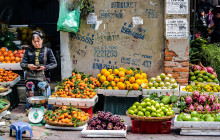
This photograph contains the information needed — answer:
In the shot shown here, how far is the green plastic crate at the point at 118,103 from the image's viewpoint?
7.56 m

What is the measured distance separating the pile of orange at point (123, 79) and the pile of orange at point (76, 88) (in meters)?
0.30

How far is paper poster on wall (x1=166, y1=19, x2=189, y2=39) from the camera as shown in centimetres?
770

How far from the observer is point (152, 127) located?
20.7 ft

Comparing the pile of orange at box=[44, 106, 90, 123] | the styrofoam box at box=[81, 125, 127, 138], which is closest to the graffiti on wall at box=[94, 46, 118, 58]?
the pile of orange at box=[44, 106, 90, 123]

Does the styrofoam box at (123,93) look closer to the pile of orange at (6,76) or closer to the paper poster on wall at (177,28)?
the paper poster on wall at (177,28)

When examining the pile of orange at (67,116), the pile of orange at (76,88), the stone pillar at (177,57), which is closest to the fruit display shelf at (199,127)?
the pile of orange at (67,116)

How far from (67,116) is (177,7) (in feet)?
11.6

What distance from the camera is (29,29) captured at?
35.9 ft

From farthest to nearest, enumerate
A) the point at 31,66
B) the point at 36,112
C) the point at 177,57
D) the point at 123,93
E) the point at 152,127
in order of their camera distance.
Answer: the point at 177,57, the point at 123,93, the point at 31,66, the point at 36,112, the point at 152,127

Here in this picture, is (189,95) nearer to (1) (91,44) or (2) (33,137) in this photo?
(1) (91,44)

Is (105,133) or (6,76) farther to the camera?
(6,76)

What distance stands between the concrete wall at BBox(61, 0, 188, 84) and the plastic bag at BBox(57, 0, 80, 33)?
31cm

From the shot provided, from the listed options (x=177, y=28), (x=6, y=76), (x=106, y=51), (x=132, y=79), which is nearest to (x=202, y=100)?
(x=132, y=79)

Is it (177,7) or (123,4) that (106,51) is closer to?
(123,4)
